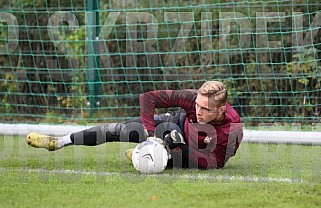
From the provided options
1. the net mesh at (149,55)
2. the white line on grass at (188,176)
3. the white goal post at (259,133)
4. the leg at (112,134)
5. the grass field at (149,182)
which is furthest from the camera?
the net mesh at (149,55)

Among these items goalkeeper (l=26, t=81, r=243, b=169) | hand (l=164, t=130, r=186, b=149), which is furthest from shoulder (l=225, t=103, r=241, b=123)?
hand (l=164, t=130, r=186, b=149)

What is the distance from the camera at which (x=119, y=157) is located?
6.43 m

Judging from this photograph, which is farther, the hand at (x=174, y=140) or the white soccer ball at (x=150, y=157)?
the hand at (x=174, y=140)

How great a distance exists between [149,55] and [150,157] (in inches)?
195

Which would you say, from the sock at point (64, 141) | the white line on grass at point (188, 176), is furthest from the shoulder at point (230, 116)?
the sock at point (64, 141)

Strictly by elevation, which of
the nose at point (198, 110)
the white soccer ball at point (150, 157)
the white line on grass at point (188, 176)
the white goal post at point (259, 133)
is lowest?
the white goal post at point (259, 133)

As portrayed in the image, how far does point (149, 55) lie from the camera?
10141 mm

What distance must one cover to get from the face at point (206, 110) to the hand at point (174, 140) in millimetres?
209

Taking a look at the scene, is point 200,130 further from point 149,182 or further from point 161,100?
point 149,182

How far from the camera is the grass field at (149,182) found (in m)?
4.29

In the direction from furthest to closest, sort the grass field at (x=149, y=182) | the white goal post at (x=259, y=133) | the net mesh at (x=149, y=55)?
the net mesh at (x=149, y=55) < the white goal post at (x=259, y=133) < the grass field at (x=149, y=182)

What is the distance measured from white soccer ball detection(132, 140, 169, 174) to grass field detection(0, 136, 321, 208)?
7cm

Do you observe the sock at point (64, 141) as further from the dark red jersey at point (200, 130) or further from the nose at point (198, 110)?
the nose at point (198, 110)

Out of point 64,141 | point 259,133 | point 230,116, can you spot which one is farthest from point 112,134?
point 259,133
